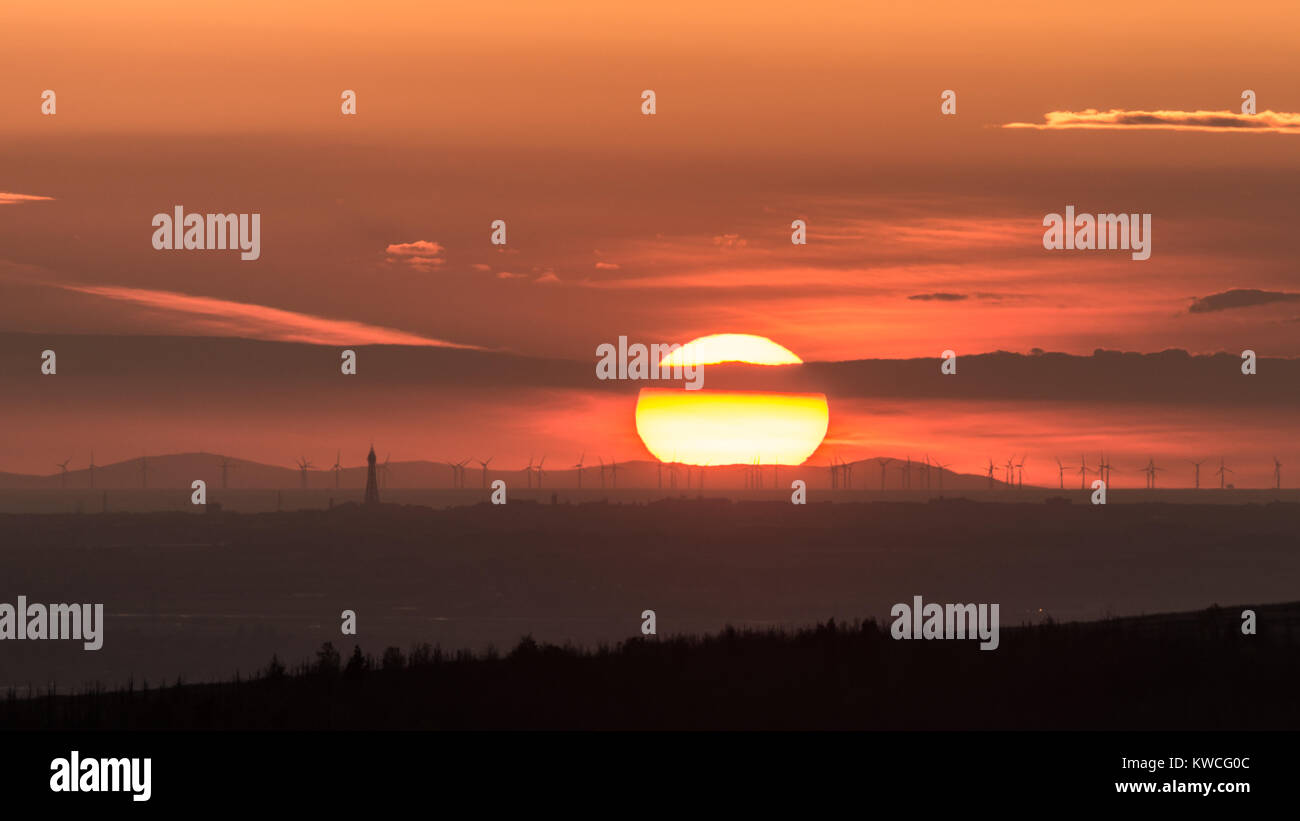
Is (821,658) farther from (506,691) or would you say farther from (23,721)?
(23,721)

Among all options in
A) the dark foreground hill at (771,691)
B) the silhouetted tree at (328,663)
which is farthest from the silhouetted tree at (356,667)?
the silhouetted tree at (328,663)

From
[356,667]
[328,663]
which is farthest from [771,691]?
[328,663]
